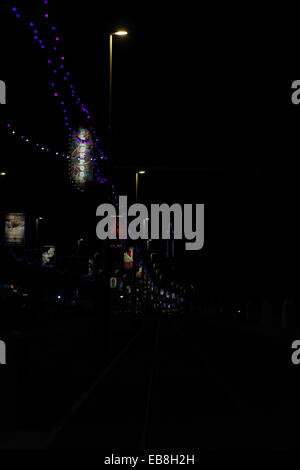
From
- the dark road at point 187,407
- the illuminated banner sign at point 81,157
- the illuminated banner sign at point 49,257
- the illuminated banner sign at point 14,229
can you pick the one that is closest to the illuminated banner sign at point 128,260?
the illuminated banner sign at point 49,257

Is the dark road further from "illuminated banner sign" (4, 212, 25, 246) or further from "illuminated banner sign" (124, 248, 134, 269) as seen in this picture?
"illuminated banner sign" (124, 248, 134, 269)

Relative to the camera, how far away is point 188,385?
21.8 m

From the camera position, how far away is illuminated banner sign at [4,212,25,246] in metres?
46.9

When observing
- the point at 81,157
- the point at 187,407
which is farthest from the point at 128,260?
the point at 187,407

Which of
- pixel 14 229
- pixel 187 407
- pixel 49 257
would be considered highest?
pixel 14 229

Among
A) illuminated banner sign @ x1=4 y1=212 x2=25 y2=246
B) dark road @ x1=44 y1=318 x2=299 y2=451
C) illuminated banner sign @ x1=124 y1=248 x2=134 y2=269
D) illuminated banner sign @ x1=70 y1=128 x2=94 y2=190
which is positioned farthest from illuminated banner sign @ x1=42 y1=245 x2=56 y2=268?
dark road @ x1=44 y1=318 x2=299 y2=451

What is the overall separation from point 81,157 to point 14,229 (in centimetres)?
1063

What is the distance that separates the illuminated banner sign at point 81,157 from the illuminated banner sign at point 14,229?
8357 mm

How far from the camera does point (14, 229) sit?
4731cm

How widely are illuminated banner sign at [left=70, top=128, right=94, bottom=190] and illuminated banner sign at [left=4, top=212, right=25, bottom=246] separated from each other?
329 inches

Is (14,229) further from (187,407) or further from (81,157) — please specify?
(187,407)

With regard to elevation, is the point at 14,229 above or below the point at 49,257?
above
